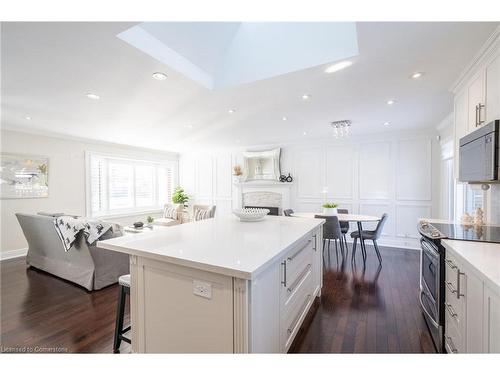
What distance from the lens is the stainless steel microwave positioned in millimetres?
1497

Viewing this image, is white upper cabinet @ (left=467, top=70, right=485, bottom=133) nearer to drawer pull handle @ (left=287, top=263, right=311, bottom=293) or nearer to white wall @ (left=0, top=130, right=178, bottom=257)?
drawer pull handle @ (left=287, top=263, right=311, bottom=293)

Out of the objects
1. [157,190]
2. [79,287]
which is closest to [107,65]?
[79,287]

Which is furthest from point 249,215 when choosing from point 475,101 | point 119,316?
point 475,101

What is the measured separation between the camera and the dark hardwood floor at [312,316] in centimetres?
181

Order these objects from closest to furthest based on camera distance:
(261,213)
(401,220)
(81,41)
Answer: (81,41) < (261,213) < (401,220)

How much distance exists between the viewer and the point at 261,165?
20.5ft

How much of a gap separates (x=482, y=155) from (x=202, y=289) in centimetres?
214

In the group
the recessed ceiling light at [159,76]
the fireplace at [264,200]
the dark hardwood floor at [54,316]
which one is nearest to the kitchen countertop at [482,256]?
the dark hardwood floor at [54,316]

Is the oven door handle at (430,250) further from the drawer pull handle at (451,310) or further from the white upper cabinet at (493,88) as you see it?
the white upper cabinet at (493,88)

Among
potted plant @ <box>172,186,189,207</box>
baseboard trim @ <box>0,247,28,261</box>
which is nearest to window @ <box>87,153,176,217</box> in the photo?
potted plant @ <box>172,186,189,207</box>

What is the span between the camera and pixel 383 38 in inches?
67.6
